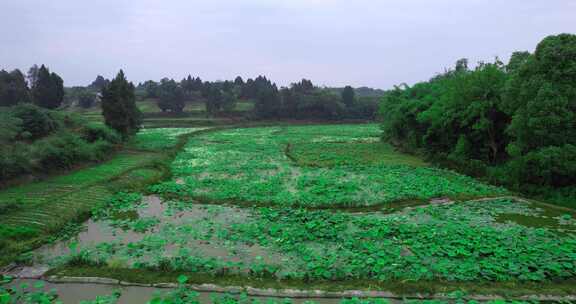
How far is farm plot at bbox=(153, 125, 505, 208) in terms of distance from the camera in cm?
1512

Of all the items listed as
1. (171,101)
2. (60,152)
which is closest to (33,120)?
(60,152)

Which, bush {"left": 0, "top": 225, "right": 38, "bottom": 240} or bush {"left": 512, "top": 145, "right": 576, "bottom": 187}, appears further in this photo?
bush {"left": 512, "top": 145, "right": 576, "bottom": 187}

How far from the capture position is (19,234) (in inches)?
413

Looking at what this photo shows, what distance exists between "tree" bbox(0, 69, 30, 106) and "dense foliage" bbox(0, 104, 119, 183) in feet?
57.9

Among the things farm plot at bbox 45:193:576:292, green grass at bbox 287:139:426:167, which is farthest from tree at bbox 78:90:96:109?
farm plot at bbox 45:193:576:292

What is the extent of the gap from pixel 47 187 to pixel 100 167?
553cm

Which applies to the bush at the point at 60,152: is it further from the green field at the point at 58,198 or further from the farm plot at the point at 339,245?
the farm plot at the point at 339,245

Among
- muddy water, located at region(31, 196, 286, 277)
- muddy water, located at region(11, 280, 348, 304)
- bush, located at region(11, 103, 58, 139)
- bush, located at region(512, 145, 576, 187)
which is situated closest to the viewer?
muddy water, located at region(11, 280, 348, 304)

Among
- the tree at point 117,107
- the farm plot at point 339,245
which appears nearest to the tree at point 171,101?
the tree at point 117,107

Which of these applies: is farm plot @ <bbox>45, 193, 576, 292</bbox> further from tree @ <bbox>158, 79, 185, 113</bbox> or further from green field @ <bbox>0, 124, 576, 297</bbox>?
tree @ <bbox>158, 79, 185, 113</bbox>

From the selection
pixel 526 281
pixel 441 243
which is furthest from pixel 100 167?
pixel 526 281

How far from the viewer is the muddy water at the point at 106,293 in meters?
7.38

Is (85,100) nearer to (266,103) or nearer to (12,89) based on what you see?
(12,89)

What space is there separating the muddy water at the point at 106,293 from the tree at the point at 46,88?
38.1 metres
